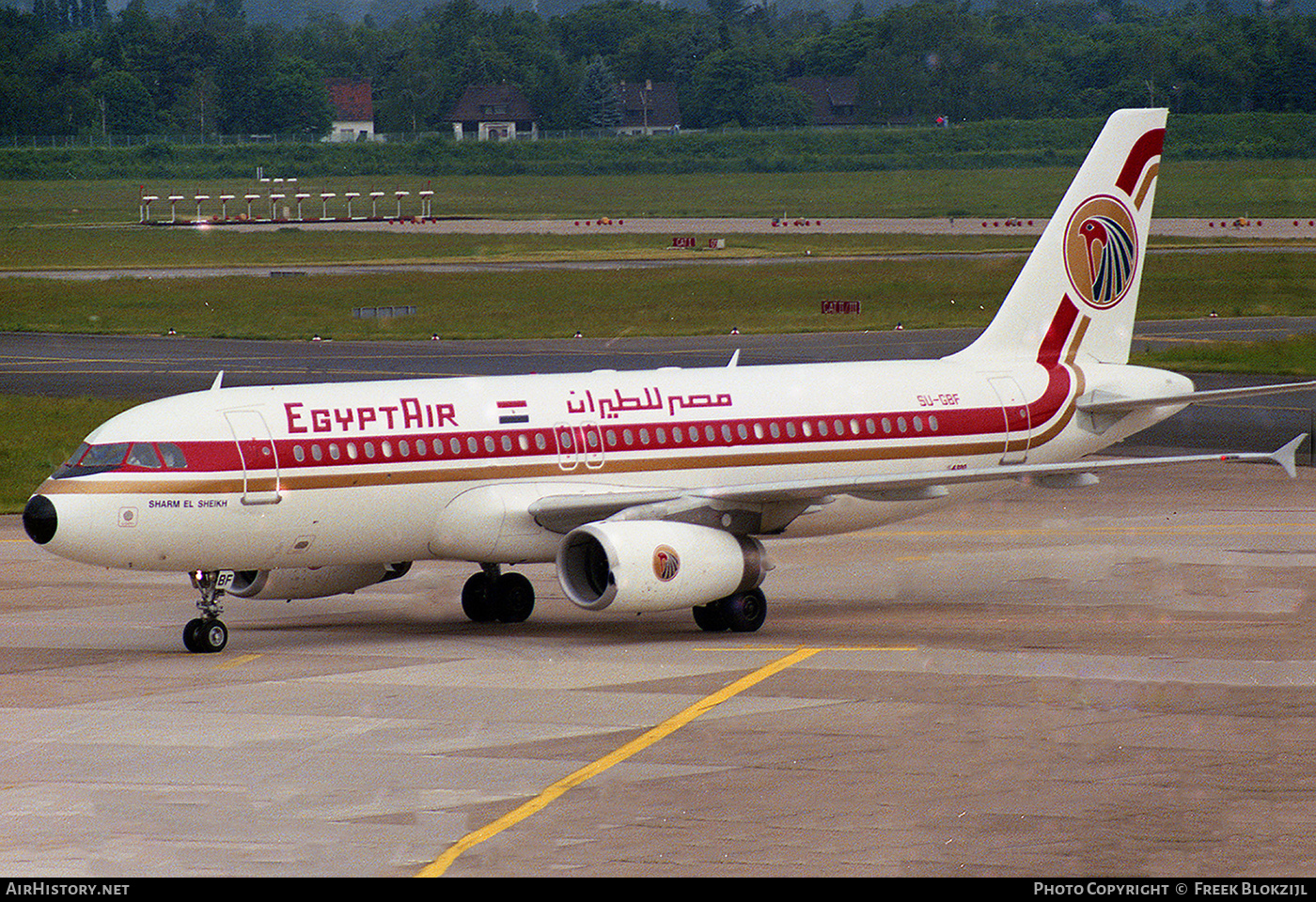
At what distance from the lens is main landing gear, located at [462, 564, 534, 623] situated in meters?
31.6

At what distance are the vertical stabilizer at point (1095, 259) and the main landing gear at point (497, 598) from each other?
9593mm

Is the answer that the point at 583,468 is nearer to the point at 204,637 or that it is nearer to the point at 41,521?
the point at 204,637

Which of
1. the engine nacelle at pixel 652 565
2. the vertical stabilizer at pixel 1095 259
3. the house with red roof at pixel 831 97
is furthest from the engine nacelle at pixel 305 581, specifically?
the house with red roof at pixel 831 97

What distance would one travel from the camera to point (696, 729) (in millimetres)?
22891

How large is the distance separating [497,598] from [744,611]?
453 cm

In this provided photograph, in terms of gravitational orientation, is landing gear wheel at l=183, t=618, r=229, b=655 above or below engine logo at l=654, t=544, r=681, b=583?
below

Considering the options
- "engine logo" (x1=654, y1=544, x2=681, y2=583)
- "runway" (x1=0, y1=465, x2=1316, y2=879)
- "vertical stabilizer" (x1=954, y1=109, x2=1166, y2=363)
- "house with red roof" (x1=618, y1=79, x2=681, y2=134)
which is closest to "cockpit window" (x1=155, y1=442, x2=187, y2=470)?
"runway" (x1=0, y1=465, x2=1316, y2=879)

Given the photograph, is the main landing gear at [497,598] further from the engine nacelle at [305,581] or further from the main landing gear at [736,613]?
the main landing gear at [736,613]

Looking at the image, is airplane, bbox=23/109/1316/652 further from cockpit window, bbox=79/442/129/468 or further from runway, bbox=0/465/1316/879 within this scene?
runway, bbox=0/465/1316/879

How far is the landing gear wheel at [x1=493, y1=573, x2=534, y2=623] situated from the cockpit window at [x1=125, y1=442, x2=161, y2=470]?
6574mm

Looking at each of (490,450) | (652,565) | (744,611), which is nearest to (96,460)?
(490,450)

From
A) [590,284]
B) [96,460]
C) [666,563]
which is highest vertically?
[96,460]

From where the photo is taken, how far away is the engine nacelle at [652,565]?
27.6 meters
